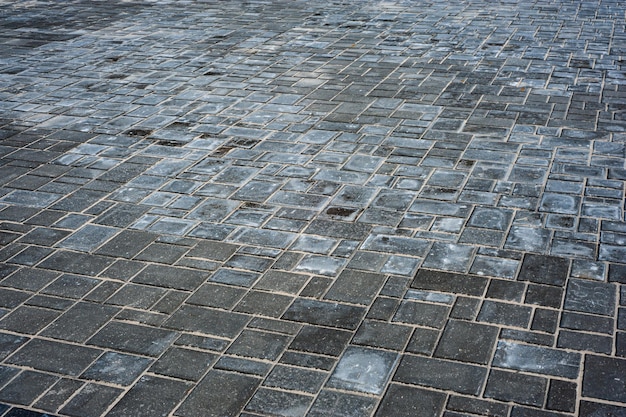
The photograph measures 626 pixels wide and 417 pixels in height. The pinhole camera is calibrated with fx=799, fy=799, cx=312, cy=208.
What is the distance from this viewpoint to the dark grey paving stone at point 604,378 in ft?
12.3

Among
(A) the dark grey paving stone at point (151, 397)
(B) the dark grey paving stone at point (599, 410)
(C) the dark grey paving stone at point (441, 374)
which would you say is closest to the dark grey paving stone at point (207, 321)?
(A) the dark grey paving stone at point (151, 397)

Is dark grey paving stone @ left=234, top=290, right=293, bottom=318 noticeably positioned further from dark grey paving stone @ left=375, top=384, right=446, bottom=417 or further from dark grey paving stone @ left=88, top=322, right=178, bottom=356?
dark grey paving stone @ left=375, top=384, right=446, bottom=417

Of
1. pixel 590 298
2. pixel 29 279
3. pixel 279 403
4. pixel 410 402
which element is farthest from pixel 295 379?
pixel 29 279

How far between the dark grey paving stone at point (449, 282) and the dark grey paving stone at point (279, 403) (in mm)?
1211

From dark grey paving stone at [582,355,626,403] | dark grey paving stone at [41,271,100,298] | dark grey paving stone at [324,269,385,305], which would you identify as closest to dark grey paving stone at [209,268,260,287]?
dark grey paving stone at [324,269,385,305]

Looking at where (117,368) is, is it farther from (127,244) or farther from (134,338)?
(127,244)

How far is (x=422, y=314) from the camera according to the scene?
4426 millimetres

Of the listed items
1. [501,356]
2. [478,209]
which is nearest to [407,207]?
[478,209]

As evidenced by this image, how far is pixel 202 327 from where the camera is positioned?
4367 millimetres

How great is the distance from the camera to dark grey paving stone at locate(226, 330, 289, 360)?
4129 mm

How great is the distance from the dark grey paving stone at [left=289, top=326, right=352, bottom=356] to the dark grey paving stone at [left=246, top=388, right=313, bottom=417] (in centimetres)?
37

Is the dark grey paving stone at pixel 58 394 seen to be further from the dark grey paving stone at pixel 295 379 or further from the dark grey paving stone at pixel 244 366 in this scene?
the dark grey paving stone at pixel 295 379

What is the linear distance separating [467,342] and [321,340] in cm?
76

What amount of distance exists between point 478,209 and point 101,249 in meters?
2.59
